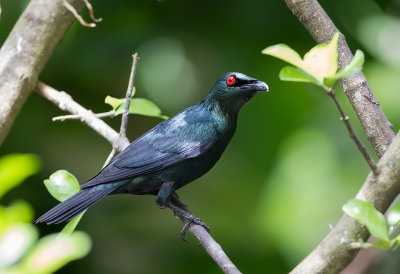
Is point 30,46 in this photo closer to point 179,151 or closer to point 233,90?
point 179,151

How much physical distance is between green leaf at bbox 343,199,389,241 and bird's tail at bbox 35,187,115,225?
178 cm

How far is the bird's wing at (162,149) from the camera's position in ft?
10.3

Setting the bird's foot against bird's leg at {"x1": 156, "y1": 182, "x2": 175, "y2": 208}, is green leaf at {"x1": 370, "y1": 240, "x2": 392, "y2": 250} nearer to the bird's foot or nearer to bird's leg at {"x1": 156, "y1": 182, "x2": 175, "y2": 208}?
the bird's foot

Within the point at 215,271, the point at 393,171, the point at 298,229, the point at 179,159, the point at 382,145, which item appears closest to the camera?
the point at 393,171

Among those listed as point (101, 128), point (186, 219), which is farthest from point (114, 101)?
point (186, 219)

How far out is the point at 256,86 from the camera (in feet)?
10.1

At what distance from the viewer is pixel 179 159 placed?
3215 millimetres

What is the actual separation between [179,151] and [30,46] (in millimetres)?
1099

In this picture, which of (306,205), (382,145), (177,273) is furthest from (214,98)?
(177,273)

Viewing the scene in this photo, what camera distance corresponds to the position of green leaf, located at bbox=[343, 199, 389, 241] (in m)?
1.38

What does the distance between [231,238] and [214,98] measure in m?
1.45

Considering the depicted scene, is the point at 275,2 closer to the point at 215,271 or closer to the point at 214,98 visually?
the point at 214,98

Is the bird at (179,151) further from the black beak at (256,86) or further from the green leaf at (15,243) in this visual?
the green leaf at (15,243)

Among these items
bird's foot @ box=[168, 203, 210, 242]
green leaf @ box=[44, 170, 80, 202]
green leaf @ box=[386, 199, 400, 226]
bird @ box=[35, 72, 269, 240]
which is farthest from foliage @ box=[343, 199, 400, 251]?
bird @ box=[35, 72, 269, 240]
